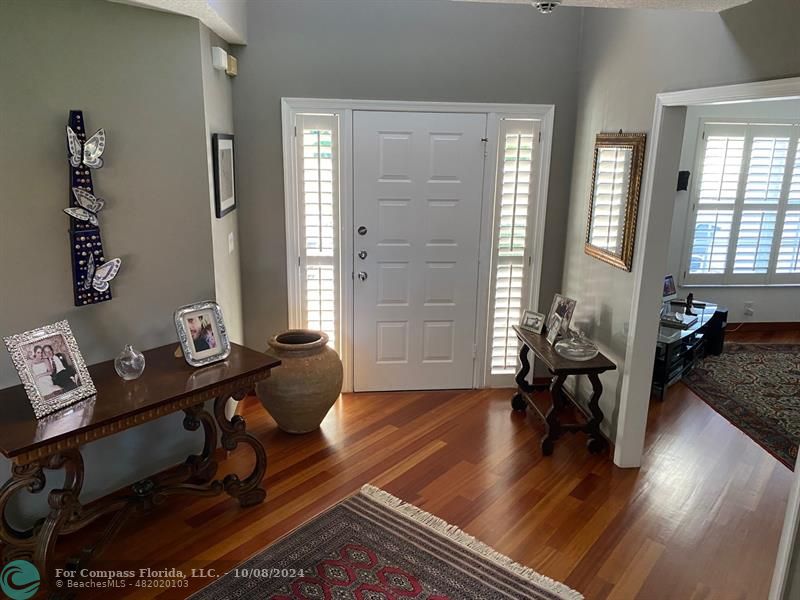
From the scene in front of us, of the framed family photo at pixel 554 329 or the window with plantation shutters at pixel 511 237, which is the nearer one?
the framed family photo at pixel 554 329

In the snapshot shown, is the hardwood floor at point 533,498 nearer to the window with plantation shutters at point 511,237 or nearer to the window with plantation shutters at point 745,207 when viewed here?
the window with plantation shutters at point 511,237

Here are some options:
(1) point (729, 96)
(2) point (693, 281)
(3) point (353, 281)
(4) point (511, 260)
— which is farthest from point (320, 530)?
(2) point (693, 281)

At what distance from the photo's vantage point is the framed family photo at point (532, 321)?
13.0 ft

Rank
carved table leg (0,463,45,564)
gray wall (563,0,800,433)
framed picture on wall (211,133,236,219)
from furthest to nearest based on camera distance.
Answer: framed picture on wall (211,133,236,219)
gray wall (563,0,800,433)
carved table leg (0,463,45,564)

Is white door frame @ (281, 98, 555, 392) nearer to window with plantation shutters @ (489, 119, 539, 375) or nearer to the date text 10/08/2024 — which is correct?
window with plantation shutters @ (489, 119, 539, 375)

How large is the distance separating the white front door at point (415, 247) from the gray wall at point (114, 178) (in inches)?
51.1

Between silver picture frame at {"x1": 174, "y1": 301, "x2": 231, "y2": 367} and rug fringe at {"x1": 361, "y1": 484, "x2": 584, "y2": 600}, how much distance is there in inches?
42.0

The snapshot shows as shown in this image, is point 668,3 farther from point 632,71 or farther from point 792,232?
point 792,232

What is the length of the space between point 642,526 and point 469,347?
1802mm

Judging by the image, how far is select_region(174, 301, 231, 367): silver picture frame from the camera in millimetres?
2727

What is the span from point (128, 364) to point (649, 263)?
2.59m

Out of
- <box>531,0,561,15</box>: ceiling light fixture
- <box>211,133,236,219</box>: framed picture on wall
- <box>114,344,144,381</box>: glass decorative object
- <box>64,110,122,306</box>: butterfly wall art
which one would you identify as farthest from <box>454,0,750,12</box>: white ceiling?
<box>114,344,144,381</box>: glass decorative object

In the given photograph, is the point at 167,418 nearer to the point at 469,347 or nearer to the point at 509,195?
Answer: the point at 469,347

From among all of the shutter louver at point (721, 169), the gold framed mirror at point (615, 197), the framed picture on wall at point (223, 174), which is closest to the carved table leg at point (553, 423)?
the gold framed mirror at point (615, 197)
